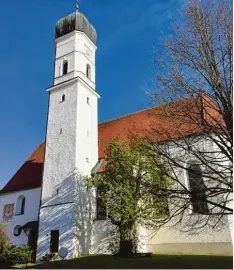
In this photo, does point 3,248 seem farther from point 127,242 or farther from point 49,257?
point 127,242

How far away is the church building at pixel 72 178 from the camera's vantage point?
56.4 ft

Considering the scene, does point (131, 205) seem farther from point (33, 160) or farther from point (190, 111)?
point (33, 160)

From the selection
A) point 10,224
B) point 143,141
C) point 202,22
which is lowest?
point 10,224

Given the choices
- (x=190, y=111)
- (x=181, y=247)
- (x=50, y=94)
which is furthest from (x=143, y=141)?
(x=50, y=94)

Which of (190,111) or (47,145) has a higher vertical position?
(47,145)

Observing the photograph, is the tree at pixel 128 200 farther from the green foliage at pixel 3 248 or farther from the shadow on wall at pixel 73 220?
the green foliage at pixel 3 248

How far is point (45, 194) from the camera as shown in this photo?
65.8ft

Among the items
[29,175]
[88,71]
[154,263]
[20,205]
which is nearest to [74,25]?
[88,71]

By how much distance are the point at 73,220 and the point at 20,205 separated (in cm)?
713

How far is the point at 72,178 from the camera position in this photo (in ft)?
63.4

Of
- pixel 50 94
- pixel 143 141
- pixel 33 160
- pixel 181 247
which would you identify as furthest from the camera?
pixel 33 160

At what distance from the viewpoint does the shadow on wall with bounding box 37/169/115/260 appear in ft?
58.3

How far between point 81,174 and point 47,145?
13.3 feet

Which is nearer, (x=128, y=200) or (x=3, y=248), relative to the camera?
(x=128, y=200)
